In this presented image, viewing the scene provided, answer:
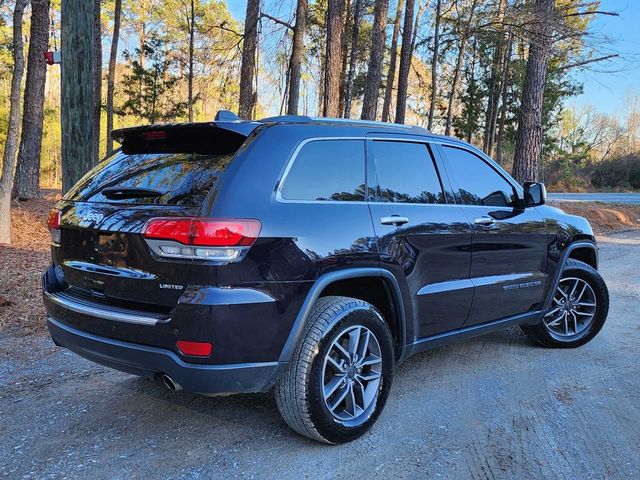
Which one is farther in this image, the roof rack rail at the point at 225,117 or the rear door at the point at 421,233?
the rear door at the point at 421,233

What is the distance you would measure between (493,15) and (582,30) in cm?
328

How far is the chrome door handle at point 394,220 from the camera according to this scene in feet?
10.8

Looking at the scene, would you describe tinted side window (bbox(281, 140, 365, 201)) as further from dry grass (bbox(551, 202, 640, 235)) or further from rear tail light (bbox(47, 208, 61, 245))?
dry grass (bbox(551, 202, 640, 235))

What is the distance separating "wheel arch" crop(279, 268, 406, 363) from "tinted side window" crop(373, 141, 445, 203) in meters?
0.52

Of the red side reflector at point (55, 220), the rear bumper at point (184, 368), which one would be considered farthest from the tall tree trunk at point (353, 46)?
the rear bumper at point (184, 368)

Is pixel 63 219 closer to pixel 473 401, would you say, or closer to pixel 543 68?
pixel 473 401

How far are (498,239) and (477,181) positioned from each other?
1.60 ft

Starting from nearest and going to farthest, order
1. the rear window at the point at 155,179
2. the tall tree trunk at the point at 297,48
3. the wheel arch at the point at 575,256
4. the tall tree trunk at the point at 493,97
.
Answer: the rear window at the point at 155,179 → the wheel arch at the point at 575,256 → the tall tree trunk at the point at 297,48 → the tall tree trunk at the point at 493,97

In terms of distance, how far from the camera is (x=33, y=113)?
1426cm

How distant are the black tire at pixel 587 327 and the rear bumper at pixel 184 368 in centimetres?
311

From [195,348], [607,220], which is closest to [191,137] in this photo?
[195,348]

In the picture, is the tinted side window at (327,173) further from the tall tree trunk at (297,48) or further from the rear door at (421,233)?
the tall tree trunk at (297,48)

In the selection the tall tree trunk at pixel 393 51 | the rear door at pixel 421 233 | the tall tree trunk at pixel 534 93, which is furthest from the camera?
the tall tree trunk at pixel 393 51

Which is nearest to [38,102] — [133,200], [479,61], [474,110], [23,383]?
[23,383]
